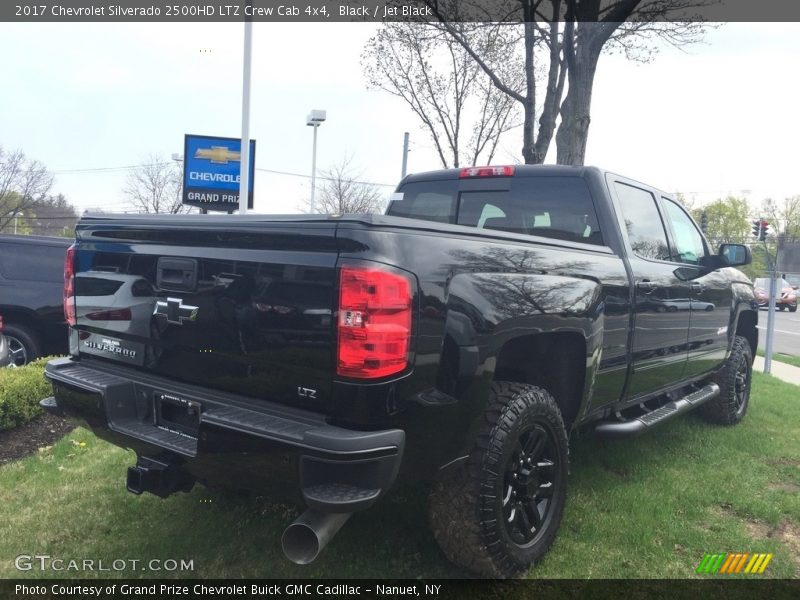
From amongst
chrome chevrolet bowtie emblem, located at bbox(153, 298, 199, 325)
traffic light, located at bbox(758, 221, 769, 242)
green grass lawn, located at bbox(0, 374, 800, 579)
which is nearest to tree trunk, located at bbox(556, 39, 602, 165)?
green grass lawn, located at bbox(0, 374, 800, 579)

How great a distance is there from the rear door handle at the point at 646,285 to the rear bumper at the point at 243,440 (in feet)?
6.98

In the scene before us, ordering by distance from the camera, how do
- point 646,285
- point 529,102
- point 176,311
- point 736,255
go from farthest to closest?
point 529,102 → point 736,255 → point 646,285 → point 176,311

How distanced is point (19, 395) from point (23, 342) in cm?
281

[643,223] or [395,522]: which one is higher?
[643,223]

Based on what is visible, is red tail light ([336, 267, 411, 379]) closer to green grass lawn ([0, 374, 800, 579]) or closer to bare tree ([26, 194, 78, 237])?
green grass lawn ([0, 374, 800, 579])

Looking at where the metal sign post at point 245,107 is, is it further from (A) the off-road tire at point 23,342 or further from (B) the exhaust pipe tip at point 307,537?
(B) the exhaust pipe tip at point 307,537

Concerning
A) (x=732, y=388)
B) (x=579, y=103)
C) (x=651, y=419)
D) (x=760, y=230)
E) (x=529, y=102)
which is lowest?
(x=732, y=388)

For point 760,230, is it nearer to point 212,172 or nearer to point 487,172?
point 212,172

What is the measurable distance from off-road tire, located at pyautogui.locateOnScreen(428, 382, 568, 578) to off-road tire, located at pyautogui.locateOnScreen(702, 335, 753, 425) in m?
3.32

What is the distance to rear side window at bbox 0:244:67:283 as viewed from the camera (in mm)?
7523

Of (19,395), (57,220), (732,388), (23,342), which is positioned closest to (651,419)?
(732,388)

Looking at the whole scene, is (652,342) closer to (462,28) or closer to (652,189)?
(652,189)

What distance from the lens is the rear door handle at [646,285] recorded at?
12.5 feet

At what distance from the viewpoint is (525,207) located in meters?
4.08
